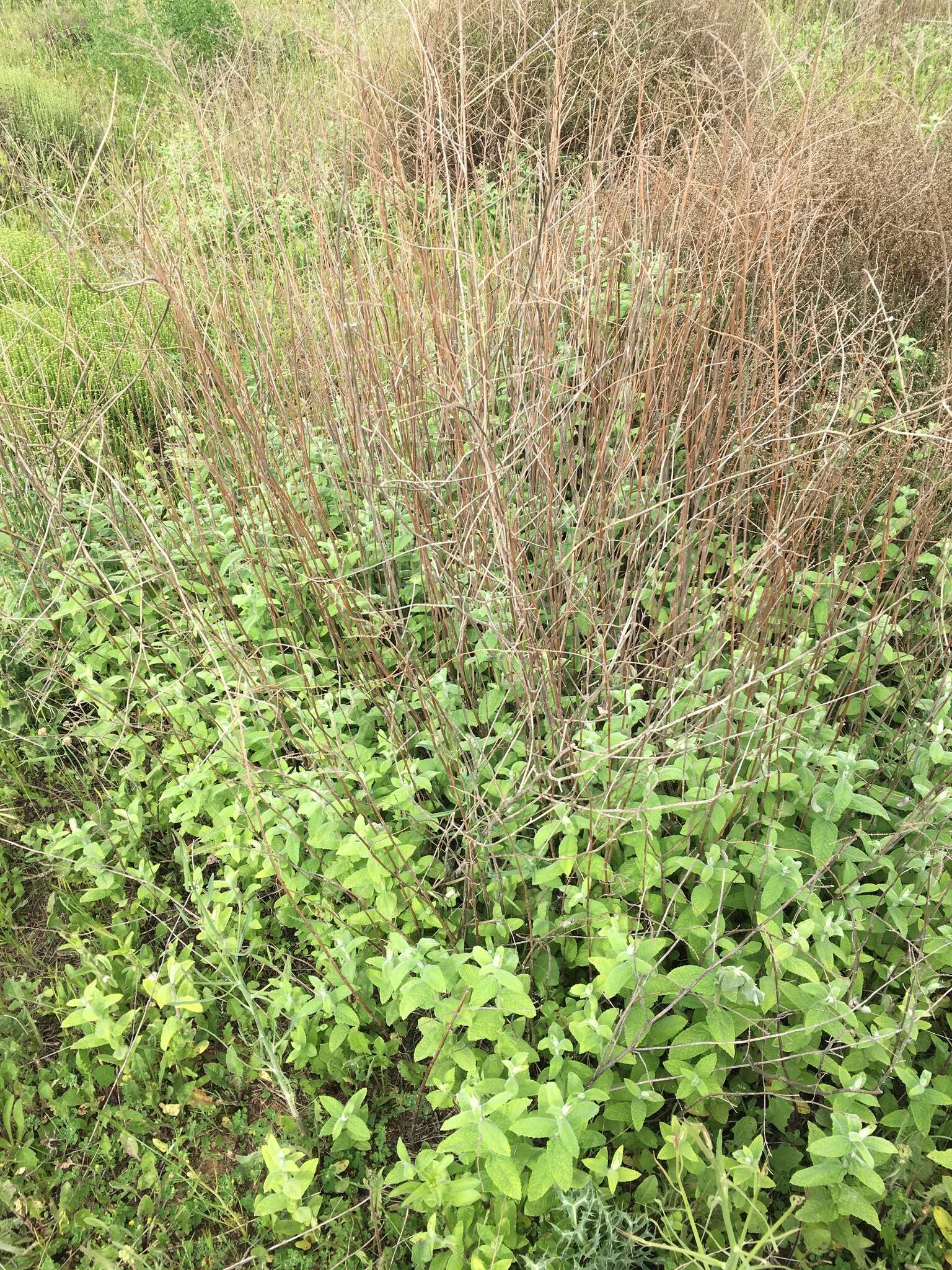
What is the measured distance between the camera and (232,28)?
6.14m

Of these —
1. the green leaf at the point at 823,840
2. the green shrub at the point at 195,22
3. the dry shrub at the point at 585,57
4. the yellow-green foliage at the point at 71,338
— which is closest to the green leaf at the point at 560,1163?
the green leaf at the point at 823,840

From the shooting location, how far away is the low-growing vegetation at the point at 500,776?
143 centimetres

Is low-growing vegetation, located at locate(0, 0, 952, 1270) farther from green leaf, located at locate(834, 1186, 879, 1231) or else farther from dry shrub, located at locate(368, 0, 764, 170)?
dry shrub, located at locate(368, 0, 764, 170)

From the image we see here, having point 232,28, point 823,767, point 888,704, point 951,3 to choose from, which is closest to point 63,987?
point 823,767

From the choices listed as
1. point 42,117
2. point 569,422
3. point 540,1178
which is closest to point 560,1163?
point 540,1178

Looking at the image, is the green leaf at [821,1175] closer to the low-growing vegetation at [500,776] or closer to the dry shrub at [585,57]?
the low-growing vegetation at [500,776]

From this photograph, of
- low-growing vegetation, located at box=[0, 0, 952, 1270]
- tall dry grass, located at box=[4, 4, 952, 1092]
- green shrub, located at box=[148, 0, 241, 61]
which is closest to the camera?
low-growing vegetation, located at box=[0, 0, 952, 1270]

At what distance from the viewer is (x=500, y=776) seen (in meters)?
1.86

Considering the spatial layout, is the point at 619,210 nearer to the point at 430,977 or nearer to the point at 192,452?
the point at 192,452

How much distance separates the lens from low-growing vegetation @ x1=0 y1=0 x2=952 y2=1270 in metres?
1.43

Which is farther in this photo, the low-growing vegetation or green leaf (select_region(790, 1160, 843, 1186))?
the low-growing vegetation

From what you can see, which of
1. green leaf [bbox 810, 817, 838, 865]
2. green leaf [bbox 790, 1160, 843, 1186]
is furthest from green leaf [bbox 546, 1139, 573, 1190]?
green leaf [bbox 810, 817, 838, 865]

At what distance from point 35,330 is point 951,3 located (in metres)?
4.50

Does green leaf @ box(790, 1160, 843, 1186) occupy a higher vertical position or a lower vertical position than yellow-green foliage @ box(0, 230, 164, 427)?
lower
